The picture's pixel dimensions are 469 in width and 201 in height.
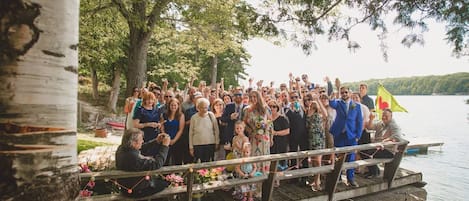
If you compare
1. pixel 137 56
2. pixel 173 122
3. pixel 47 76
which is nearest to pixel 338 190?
pixel 173 122

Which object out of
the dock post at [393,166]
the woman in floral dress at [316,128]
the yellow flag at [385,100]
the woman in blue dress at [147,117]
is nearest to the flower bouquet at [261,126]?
the woman in floral dress at [316,128]

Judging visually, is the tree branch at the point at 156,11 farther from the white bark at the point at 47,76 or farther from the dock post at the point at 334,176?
the white bark at the point at 47,76

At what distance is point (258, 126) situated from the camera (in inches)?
201

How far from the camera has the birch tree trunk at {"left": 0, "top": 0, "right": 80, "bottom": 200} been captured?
3.46ft

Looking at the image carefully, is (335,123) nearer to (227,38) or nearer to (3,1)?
(3,1)

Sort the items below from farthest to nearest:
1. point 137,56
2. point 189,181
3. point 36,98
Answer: point 137,56 < point 189,181 < point 36,98

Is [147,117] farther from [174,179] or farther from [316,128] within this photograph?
[316,128]

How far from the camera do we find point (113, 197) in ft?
11.9

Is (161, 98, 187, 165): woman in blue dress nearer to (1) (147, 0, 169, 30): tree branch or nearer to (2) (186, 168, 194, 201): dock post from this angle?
(2) (186, 168, 194, 201): dock post

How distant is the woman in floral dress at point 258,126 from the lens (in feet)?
16.8

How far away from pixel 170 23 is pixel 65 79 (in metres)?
11.7

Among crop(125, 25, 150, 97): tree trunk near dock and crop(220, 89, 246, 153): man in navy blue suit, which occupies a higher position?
crop(125, 25, 150, 97): tree trunk near dock

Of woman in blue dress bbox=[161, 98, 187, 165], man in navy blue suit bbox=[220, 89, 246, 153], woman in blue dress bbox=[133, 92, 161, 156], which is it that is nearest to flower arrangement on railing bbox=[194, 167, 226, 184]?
woman in blue dress bbox=[161, 98, 187, 165]

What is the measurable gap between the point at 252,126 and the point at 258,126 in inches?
4.5
